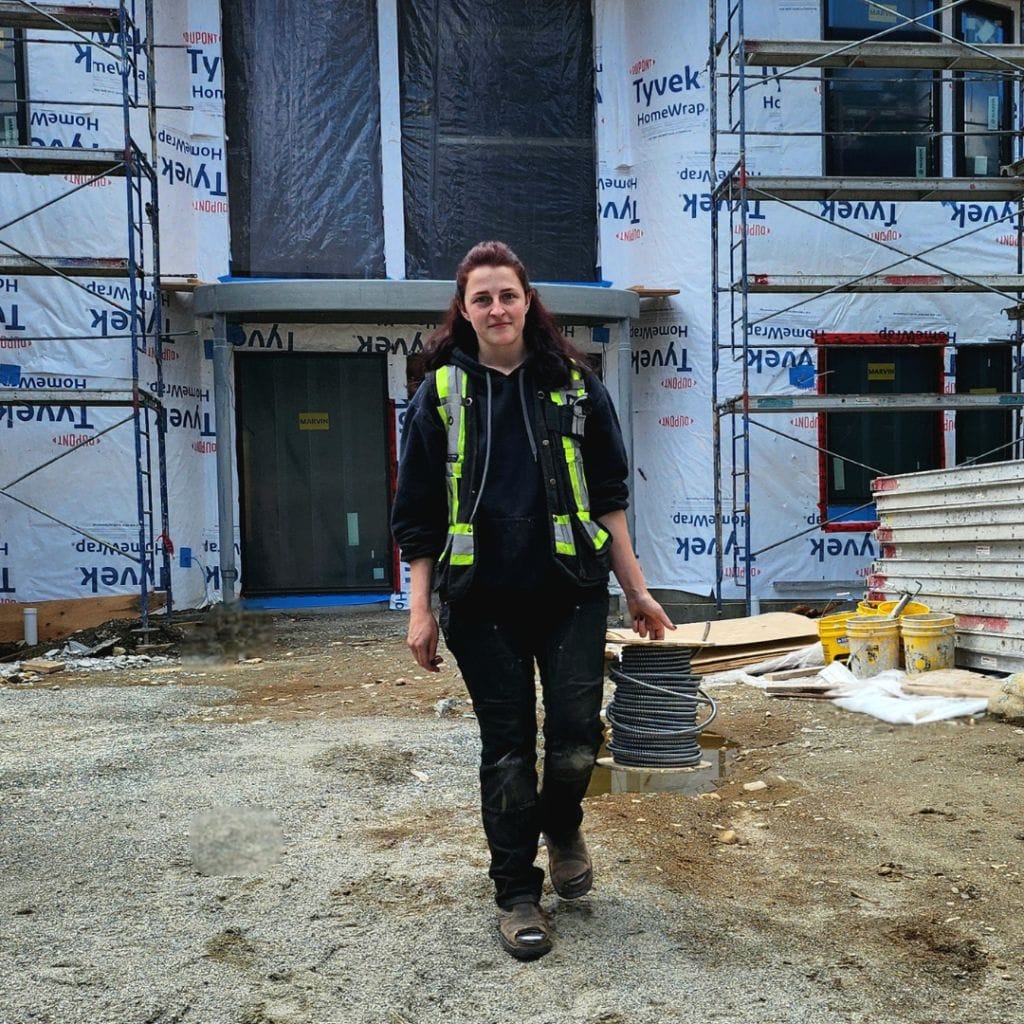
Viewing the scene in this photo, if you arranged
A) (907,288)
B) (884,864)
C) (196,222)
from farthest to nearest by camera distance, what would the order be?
(196,222), (907,288), (884,864)

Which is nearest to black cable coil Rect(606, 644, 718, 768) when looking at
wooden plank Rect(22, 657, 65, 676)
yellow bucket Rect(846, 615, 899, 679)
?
yellow bucket Rect(846, 615, 899, 679)

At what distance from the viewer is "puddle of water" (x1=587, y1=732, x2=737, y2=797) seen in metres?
4.82

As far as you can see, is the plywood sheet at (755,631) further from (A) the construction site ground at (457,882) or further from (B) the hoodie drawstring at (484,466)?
(B) the hoodie drawstring at (484,466)

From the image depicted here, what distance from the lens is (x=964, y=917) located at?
3156mm

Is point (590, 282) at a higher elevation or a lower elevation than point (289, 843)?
higher

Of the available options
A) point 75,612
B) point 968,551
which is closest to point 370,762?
point 968,551

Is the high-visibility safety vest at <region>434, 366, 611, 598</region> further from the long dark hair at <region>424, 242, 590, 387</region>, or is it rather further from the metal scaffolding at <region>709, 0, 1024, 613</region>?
the metal scaffolding at <region>709, 0, 1024, 613</region>

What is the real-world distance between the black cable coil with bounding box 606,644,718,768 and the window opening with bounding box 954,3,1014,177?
9.99 m

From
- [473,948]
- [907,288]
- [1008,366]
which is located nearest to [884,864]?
[473,948]

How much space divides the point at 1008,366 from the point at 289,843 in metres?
10.8

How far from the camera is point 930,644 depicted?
6988mm

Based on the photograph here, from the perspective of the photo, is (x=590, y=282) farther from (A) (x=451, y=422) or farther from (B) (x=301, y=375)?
(A) (x=451, y=422)

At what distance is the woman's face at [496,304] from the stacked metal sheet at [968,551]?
484 cm

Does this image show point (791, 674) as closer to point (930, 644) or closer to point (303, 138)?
point (930, 644)
